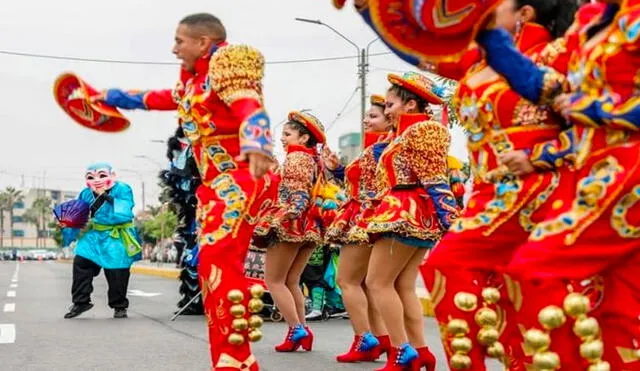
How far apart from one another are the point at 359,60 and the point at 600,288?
75.0ft

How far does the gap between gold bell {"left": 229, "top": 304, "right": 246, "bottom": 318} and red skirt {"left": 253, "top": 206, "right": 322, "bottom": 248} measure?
107 inches

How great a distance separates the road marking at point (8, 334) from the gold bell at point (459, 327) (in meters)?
4.94

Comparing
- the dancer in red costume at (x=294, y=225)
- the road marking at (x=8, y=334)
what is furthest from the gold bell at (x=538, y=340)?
the road marking at (x=8, y=334)

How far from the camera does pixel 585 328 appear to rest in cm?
329

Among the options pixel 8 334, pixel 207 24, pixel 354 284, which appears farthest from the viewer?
pixel 8 334

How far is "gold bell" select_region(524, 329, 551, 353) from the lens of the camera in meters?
3.33

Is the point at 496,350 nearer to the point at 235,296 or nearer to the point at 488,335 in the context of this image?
the point at 488,335

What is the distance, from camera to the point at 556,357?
3348mm

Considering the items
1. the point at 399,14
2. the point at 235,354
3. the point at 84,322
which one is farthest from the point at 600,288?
the point at 84,322

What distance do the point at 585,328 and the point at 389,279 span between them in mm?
2488

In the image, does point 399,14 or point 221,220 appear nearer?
point 399,14

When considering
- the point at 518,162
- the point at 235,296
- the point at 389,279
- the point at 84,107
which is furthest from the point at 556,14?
the point at 84,107

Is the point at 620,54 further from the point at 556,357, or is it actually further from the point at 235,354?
the point at 235,354

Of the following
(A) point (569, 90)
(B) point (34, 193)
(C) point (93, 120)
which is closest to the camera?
(A) point (569, 90)
